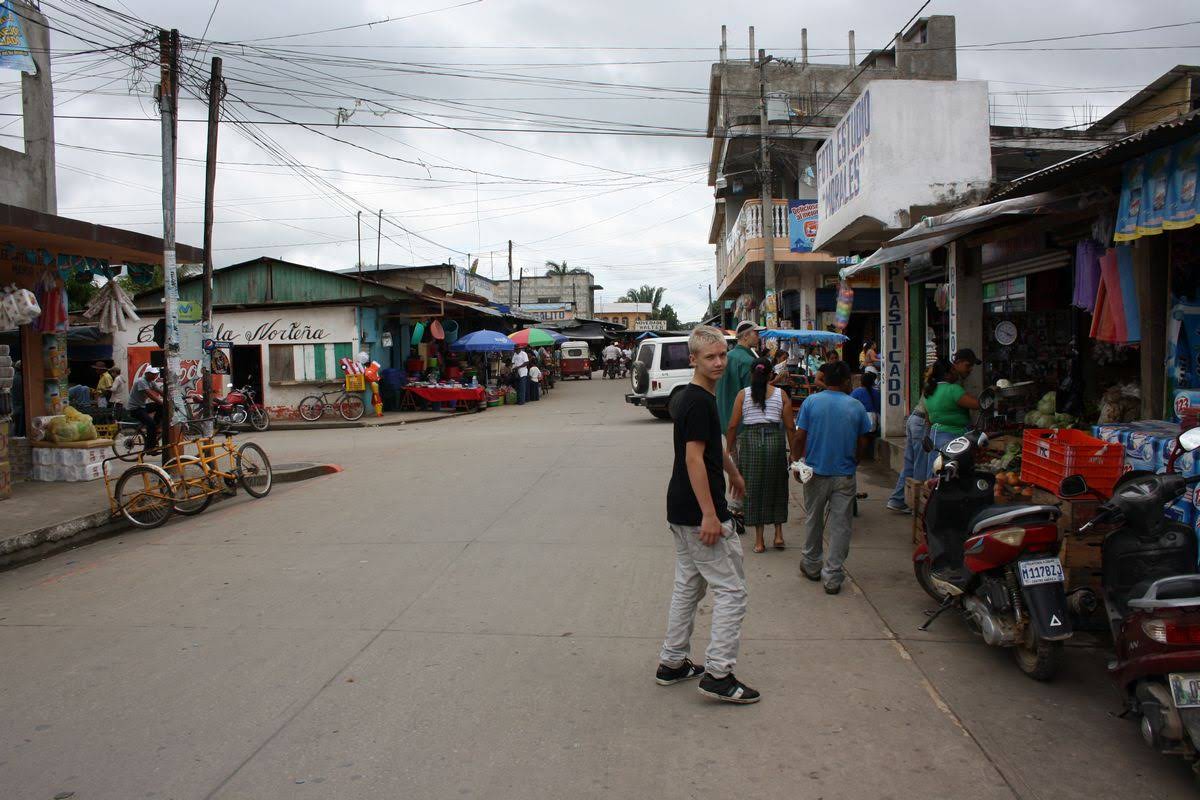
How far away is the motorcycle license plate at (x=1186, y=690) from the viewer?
128 inches

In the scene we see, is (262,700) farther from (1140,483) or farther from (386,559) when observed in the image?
(1140,483)

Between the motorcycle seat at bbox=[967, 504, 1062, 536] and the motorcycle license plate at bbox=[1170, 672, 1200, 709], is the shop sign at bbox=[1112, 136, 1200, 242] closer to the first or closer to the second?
the motorcycle seat at bbox=[967, 504, 1062, 536]

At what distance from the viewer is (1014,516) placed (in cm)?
455

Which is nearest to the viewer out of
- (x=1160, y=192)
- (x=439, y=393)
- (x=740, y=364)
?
(x=1160, y=192)

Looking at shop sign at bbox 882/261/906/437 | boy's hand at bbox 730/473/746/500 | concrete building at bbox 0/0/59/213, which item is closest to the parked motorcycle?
concrete building at bbox 0/0/59/213

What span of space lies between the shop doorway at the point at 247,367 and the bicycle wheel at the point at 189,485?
1594 centimetres

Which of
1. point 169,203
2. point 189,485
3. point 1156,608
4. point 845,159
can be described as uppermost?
point 845,159

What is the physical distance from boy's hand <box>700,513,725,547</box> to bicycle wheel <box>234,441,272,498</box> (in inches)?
332

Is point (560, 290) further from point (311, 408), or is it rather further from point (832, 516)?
point (832, 516)

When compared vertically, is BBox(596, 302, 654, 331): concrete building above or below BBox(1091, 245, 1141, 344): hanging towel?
above

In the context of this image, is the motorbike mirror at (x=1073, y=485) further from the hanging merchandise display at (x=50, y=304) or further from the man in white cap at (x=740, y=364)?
the hanging merchandise display at (x=50, y=304)

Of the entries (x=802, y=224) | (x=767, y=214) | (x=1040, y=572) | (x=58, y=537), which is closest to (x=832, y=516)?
(x=1040, y=572)

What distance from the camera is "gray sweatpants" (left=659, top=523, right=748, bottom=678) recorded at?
4.21 meters

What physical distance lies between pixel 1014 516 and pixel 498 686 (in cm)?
289
